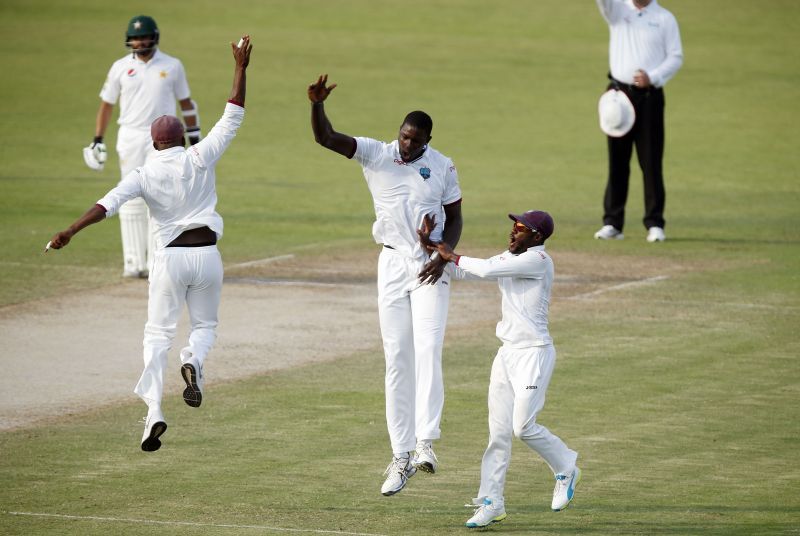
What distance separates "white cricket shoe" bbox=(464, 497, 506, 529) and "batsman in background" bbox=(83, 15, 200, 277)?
8.19 m

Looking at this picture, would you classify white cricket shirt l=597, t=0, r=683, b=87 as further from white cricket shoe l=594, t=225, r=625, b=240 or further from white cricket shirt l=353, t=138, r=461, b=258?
white cricket shirt l=353, t=138, r=461, b=258

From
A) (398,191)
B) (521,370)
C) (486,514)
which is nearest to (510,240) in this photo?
(521,370)

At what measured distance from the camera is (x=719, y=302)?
1594 cm

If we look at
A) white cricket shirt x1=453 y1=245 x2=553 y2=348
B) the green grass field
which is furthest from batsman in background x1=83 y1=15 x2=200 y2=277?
white cricket shirt x1=453 y1=245 x2=553 y2=348

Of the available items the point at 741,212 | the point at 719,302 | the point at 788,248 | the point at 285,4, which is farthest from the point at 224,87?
the point at 719,302

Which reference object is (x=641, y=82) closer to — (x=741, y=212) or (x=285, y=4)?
(x=741, y=212)

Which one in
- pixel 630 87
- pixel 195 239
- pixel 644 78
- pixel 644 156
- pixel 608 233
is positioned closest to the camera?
pixel 195 239

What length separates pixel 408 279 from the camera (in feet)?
31.8

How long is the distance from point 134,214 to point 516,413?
860cm

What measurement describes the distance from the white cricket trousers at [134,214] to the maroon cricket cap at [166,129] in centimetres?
610

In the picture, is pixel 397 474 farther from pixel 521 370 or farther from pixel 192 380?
pixel 192 380

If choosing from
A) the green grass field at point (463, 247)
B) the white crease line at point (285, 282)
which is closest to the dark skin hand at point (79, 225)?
the green grass field at point (463, 247)

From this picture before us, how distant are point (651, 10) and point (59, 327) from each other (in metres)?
8.99

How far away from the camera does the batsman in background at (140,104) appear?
16406 millimetres
